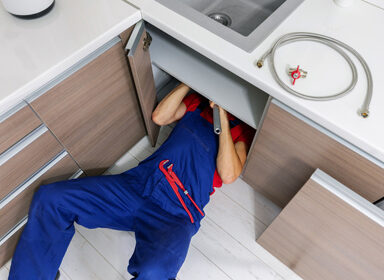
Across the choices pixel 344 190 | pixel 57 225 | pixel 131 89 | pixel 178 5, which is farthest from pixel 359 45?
pixel 57 225

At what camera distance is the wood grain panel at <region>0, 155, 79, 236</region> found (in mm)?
974

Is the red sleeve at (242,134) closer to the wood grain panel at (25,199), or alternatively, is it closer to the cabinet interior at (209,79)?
the cabinet interior at (209,79)

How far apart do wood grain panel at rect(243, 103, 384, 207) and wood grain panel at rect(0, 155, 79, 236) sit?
28.0 inches

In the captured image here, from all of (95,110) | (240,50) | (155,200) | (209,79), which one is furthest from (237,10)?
(155,200)

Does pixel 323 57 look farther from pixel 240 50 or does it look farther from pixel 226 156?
pixel 226 156

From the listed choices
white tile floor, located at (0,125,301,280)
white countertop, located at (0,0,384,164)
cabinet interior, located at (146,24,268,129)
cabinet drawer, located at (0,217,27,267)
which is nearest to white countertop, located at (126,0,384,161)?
white countertop, located at (0,0,384,164)

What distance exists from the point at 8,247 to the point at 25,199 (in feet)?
0.92

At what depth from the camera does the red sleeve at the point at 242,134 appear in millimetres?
1207

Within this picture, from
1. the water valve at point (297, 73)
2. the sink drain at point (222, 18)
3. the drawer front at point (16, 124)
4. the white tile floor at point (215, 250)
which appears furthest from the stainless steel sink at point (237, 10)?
the white tile floor at point (215, 250)

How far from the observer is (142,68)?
39.6 inches

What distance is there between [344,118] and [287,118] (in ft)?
0.49

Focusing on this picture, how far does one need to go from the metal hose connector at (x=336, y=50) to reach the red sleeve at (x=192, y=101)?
52 centimetres

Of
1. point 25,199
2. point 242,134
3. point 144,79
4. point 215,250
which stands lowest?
point 215,250

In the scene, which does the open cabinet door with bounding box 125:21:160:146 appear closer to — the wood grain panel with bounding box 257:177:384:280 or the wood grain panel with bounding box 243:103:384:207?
the wood grain panel with bounding box 243:103:384:207
